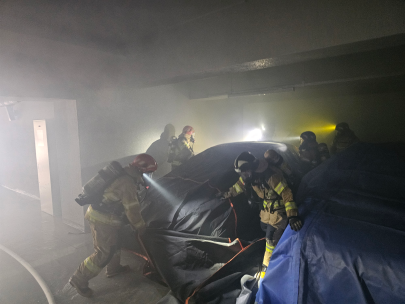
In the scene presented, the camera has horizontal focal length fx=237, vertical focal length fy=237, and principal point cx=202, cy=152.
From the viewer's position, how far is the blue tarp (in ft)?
4.87

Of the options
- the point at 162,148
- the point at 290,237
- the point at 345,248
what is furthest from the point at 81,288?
the point at 162,148

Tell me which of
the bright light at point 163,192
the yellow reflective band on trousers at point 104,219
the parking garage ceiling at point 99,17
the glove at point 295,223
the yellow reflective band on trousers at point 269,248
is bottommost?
the yellow reflective band on trousers at point 269,248

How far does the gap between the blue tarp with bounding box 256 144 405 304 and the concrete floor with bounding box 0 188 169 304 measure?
1536 mm

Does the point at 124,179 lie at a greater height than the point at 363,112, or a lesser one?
lesser

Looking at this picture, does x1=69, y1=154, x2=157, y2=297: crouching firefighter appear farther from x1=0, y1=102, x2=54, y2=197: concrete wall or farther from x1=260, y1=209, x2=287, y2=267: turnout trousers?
x1=0, y1=102, x2=54, y2=197: concrete wall

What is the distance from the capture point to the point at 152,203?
10.6 ft

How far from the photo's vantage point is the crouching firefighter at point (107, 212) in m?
2.68

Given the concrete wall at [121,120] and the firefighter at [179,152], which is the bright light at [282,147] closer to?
the firefighter at [179,152]

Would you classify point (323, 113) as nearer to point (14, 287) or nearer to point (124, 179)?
point (124, 179)

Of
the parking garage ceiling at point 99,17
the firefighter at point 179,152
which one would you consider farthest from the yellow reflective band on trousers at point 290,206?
the firefighter at point 179,152

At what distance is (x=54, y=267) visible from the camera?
328cm

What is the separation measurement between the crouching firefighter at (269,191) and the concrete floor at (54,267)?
4.43 feet

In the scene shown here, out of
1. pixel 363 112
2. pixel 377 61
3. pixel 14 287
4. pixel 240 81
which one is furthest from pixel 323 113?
pixel 14 287

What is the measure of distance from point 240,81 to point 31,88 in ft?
15.2
